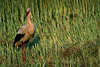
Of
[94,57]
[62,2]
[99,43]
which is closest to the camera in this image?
[94,57]

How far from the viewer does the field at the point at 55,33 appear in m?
6.49

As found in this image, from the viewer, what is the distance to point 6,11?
8.29m

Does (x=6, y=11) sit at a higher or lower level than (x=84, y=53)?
higher

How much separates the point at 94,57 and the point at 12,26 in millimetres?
2356

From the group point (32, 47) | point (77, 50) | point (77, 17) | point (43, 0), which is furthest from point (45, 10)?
point (77, 50)

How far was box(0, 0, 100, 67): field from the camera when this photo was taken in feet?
21.3

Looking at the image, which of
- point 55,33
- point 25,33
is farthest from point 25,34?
point 55,33

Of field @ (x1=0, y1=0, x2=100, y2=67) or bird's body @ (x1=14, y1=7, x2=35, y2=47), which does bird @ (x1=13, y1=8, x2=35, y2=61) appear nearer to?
bird's body @ (x1=14, y1=7, x2=35, y2=47)

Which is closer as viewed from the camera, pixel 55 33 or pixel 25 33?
pixel 25 33

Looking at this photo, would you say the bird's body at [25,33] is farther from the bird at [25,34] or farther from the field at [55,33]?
the field at [55,33]

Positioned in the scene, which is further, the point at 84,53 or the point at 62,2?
the point at 62,2

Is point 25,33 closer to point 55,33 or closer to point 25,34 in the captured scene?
point 25,34

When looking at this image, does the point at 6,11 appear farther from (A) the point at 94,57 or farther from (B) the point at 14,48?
(A) the point at 94,57

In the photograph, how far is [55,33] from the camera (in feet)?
25.4
